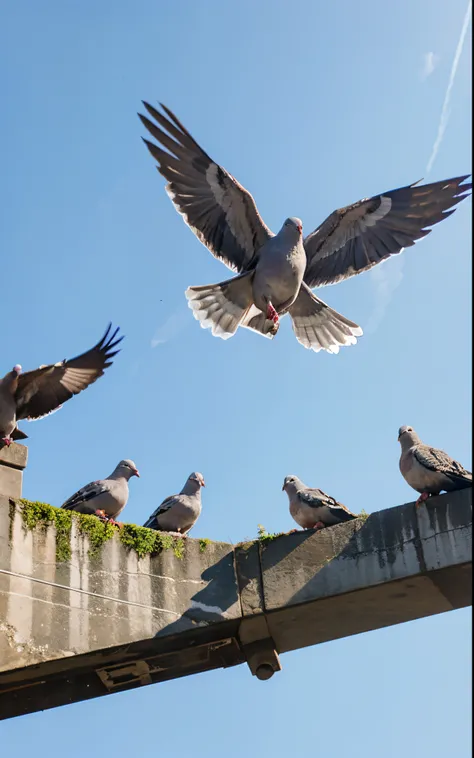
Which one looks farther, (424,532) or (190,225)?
(190,225)

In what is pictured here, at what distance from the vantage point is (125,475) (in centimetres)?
1053

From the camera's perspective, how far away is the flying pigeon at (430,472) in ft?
29.0

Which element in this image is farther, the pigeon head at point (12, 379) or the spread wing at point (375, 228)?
the spread wing at point (375, 228)

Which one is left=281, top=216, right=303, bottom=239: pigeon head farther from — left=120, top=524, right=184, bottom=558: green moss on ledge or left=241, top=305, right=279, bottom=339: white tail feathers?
left=120, top=524, right=184, bottom=558: green moss on ledge

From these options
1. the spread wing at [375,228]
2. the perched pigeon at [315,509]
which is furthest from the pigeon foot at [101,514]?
the spread wing at [375,228]

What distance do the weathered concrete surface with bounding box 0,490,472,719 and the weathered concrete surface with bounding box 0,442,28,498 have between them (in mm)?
294

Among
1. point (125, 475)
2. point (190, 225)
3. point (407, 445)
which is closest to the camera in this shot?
point (407, 445)

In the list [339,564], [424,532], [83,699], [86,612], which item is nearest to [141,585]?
[86,612]

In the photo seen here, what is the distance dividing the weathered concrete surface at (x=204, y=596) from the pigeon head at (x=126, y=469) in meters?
1.55

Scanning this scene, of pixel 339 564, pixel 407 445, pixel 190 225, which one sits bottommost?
pixel 339 564

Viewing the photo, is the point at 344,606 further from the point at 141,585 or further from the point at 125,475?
the point at 125,475

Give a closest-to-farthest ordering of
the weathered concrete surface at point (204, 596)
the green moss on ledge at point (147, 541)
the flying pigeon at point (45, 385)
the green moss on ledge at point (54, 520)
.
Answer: the weathered concrete surface at point (204, 596) → the green moss on ledge at point (54, 520) → the green moss on ledge at point (147, 541) → the flying pigeon at point (45, 385)

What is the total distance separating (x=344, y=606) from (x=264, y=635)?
2.85 ft

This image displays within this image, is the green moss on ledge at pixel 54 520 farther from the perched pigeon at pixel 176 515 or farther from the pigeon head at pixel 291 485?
the pigeon head at pixel 291 485
